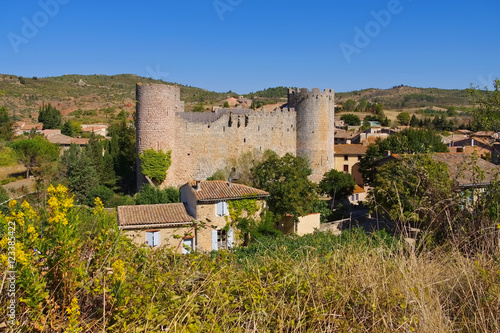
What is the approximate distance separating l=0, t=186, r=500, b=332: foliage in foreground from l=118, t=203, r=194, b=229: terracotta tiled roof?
39.0 feet

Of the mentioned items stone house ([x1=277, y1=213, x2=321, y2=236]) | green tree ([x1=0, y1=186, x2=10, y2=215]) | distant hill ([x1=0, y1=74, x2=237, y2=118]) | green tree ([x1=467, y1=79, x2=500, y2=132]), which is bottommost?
stone house ([x1=277, y1=213, x2=321, y2=236])

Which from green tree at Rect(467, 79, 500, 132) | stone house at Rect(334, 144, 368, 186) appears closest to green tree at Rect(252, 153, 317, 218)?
green tree at Rect(467, 79, 500, 132)

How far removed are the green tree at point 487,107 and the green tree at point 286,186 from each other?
11571 mm

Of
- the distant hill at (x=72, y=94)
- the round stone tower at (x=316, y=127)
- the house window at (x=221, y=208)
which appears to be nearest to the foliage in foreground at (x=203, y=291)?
the house window at (x=221, y=208)

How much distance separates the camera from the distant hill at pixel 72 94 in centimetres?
6869

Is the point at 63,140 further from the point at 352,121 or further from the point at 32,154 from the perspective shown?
the point at 352,121

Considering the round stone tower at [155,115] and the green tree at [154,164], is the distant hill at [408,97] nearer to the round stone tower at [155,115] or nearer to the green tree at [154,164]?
the round stone tower at [155,115]

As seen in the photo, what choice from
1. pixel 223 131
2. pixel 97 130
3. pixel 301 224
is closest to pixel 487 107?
pixel 301 224

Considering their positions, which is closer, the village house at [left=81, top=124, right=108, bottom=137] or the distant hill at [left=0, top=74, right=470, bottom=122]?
the village house at [left=81, top=124, right=108, bottom=137]

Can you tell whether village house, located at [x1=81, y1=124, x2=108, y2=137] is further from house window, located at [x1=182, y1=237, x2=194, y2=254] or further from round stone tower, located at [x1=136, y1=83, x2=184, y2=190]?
house window, located at [x1=182, y1=237, x2=194, y2=254]

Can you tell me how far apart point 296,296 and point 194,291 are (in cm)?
80

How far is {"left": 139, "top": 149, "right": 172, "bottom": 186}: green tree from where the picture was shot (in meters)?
23.9

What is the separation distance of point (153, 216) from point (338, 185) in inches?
543

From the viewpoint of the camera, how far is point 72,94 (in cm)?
7788
